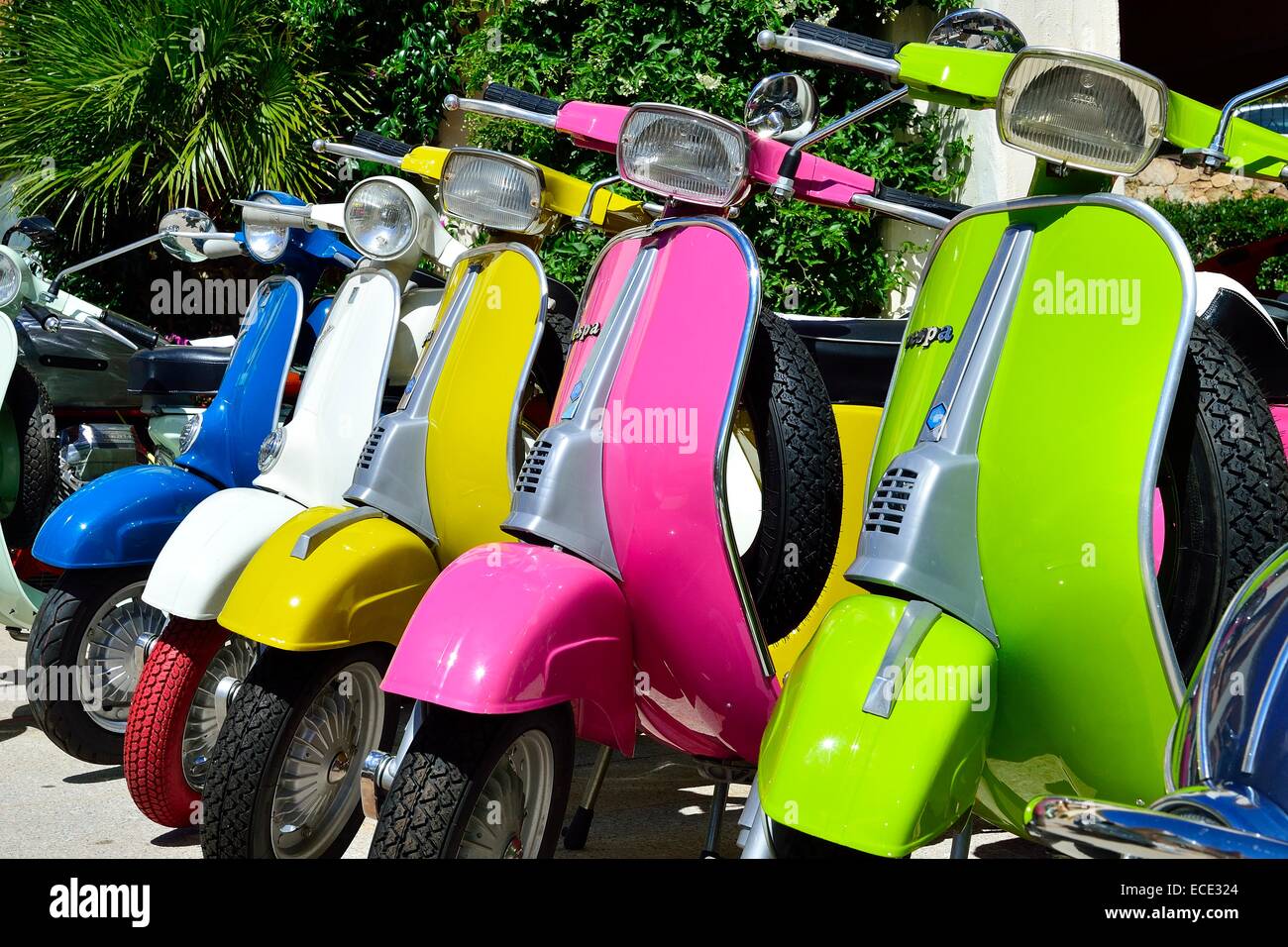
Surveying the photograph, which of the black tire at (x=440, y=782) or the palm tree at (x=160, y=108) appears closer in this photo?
the black tire at (x=440, y=782)

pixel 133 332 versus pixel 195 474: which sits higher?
pixel 133 332

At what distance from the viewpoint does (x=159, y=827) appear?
3.04m

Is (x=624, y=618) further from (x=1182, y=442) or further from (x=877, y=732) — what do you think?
(x=1182, y=442)

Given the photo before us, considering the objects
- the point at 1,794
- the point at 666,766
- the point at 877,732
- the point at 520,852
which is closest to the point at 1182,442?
the point at 877,732

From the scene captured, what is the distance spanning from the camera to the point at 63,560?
3.05m

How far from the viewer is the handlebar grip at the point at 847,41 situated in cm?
201

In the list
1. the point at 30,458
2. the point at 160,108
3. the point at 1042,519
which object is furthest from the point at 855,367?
the point at 160,108

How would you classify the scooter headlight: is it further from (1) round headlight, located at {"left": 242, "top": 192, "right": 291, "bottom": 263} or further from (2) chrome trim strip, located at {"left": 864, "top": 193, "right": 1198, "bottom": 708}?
(2) chrome trim strip, located at {"left": 864, "top": 193, "right": 1198, "bottom": 708}

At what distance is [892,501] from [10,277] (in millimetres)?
3304

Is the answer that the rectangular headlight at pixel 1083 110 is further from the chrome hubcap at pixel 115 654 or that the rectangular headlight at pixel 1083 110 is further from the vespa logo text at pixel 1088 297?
the chrome hubcap at pixel 115 654

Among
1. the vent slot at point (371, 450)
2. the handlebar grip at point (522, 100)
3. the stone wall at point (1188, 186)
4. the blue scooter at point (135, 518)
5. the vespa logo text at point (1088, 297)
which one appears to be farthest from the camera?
the stone wall at point (1188, 186)

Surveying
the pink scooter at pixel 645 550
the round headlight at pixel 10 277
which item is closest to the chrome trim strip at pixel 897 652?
the pink scooter at pixel 645 550
